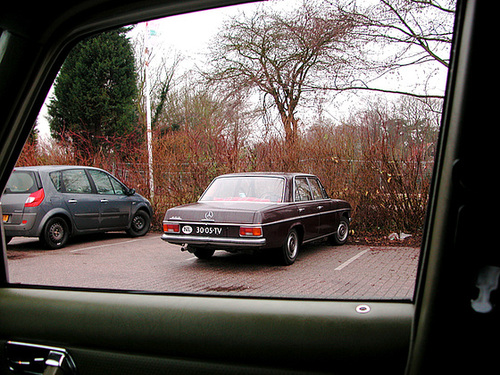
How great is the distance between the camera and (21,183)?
6.30ft

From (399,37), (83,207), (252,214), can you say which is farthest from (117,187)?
(399,37)

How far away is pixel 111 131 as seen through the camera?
204cm

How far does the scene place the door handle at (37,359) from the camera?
4.91ft

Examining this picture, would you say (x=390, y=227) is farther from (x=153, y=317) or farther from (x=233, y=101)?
(x=153, y=317)

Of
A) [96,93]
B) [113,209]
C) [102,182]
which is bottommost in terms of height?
[113,209]

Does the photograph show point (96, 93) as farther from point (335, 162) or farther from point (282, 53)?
point (335, 162)

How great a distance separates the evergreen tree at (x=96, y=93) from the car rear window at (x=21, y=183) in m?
0.24

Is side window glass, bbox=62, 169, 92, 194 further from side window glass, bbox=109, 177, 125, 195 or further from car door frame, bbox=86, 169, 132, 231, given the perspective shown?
side window glass, bbox=109, 177, 125, 195

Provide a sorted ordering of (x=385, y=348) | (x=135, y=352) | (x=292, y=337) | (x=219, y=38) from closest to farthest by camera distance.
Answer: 1. (x=385, y=348)
2. (x=292, y=337)
3. (x=135, y=352)
4. (x=219, y=38)

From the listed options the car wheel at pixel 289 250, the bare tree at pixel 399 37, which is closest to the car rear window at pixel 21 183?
the bare tree at pixel 399 37

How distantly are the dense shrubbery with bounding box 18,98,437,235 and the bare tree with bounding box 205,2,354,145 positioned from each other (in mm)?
286

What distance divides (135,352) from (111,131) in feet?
3.61

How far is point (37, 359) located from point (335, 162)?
315cm

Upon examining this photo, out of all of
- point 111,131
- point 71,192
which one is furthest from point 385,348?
point 71,192
